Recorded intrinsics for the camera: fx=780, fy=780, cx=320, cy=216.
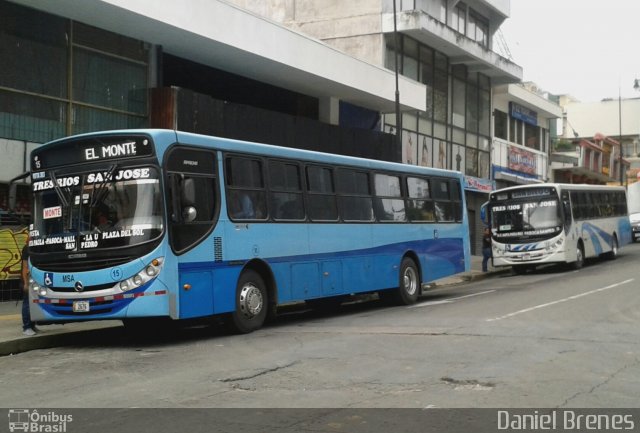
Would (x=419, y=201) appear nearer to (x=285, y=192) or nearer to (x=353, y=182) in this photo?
(x=353, y=182)

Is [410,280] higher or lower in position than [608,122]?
lower

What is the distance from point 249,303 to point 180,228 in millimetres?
2008

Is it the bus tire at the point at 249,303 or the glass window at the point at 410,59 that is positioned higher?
the glass window at the point at 410,59

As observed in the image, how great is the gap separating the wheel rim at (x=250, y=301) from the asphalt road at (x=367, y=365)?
38 cm

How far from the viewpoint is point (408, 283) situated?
17578 mm

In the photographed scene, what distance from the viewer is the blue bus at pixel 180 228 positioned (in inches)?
428

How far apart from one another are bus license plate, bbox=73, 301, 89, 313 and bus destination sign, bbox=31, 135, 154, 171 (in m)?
2.06

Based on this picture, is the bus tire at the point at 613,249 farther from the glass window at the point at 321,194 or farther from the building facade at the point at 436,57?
the glass window at the point at 321,194

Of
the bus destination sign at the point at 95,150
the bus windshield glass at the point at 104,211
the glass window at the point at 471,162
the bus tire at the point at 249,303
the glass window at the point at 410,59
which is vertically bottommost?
the bus tire at the point at 249,303

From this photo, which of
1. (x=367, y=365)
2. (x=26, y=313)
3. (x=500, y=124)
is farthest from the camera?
(x=500, y=124)

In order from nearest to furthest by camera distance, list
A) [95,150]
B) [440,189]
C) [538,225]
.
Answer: [95,150], [440,189], [538,225]

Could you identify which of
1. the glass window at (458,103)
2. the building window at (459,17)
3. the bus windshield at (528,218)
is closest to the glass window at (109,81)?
the bus windshield at (528,218)

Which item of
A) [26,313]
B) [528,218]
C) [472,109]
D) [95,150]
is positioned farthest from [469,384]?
[472,109]
